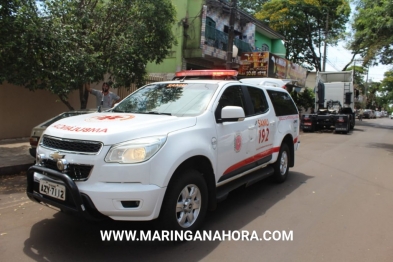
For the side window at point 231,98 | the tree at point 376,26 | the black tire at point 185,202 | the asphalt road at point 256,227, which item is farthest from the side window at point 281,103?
the tree at point 376,26

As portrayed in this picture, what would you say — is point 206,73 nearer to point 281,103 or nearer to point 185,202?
point 281,103

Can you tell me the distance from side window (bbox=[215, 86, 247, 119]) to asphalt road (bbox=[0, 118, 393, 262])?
4.76ft

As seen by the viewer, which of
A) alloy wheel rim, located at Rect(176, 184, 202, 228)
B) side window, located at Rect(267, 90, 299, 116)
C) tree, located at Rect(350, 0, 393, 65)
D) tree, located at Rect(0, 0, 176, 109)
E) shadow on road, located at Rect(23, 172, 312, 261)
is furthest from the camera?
tree, located at Rect(350, 0, 393, 65)

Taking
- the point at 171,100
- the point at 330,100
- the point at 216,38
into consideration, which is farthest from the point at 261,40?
the point at 171,100

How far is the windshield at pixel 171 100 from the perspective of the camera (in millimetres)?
4004

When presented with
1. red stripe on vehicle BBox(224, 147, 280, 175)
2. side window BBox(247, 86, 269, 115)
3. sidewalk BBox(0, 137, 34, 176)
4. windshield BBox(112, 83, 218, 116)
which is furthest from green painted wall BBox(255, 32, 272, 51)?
windshield BBox(112, 83, 218, 116)

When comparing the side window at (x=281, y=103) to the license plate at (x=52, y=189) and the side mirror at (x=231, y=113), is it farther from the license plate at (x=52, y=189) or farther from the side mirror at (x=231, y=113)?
the license plate at (x=52, y=189)

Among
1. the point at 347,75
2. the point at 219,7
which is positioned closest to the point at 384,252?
the point at 219,7

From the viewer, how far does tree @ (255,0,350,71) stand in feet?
89.5

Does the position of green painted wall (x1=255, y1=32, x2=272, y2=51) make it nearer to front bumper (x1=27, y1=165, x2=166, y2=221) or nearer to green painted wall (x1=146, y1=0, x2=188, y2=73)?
green painted wall (x1=146, y1=0, x2=188, y2=73)

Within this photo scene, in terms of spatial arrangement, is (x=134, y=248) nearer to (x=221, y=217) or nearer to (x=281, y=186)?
(x=221, y=217)

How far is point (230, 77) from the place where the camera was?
5.55m

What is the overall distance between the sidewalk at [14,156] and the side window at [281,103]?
532cm

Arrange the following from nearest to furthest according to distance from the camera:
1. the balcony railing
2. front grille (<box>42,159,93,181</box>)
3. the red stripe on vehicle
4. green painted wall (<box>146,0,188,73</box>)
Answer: front grille (<box>42,159,93,181</box>) → the red stripe on vehicle → green painted wall (<box>146,0,188,73</box>) → the balcony railing
